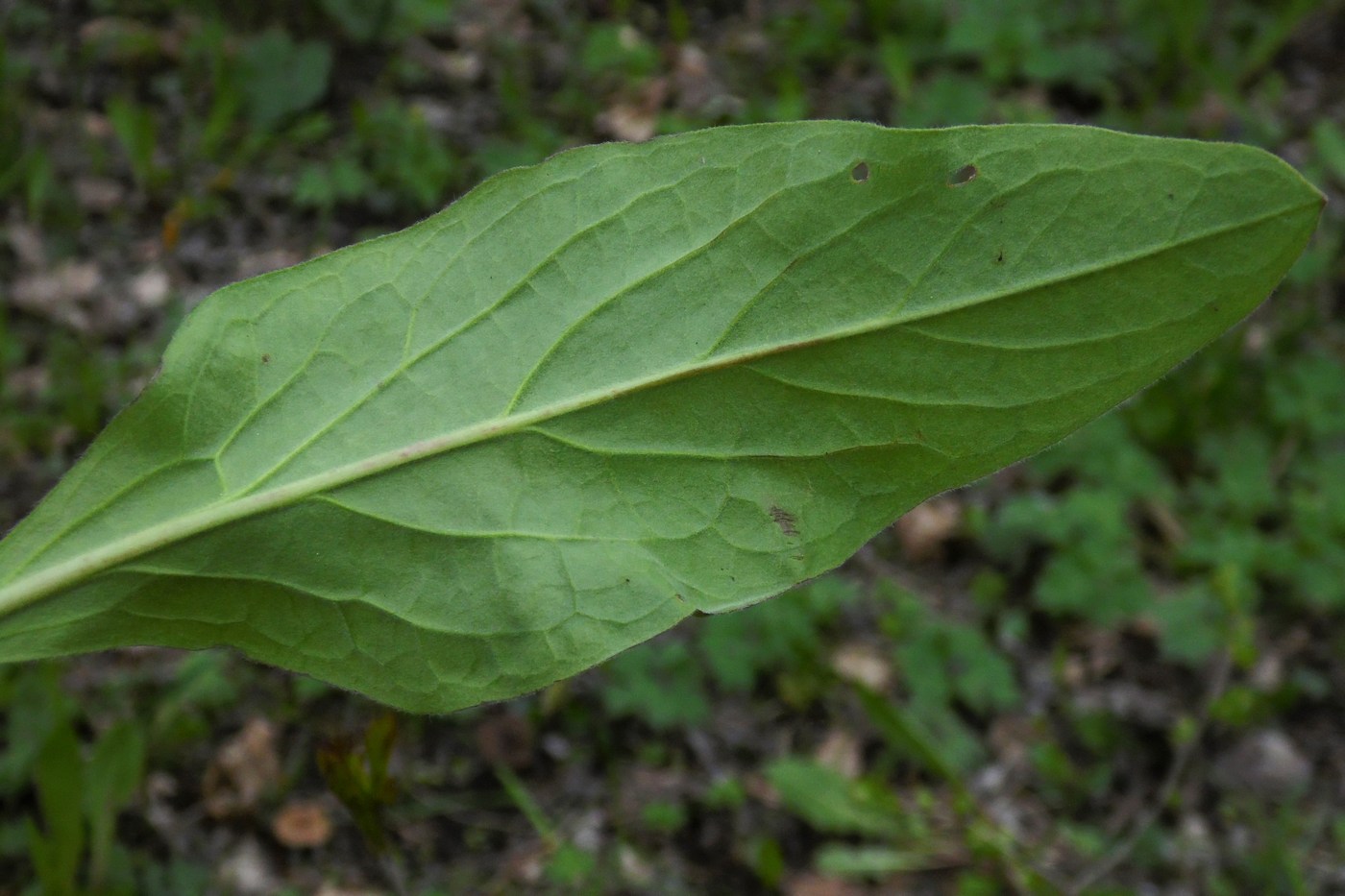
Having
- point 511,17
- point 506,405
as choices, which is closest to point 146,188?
point 511,17

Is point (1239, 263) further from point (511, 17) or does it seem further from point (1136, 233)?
point (511, 17)

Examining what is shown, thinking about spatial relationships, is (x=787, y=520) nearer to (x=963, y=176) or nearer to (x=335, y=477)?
(x=335, y=477)

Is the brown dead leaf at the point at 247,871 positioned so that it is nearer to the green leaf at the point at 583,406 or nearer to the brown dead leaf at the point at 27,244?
the green leaf at the point at 583,406

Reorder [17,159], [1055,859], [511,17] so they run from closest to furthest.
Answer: [1055,859] < [17,159] < [511,17]

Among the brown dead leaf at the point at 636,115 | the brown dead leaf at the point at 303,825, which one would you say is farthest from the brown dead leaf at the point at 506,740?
the brown dead leaf at the point at 636,115

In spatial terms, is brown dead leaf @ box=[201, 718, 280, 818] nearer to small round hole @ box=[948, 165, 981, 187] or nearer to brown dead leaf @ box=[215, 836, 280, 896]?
brown dead leaf @ box=[215, 836, 280, 896]

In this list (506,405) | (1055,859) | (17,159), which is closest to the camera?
(506,405)

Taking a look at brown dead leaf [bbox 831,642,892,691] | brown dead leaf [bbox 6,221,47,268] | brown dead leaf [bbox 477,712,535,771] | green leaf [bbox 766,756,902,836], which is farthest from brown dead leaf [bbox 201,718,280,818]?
brown dead leaf [bbox 6,221,47,268]
